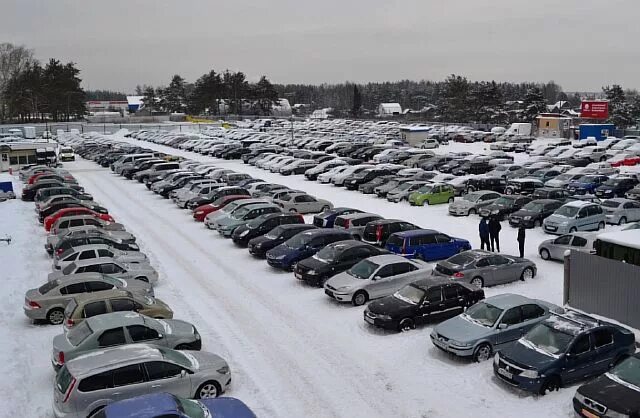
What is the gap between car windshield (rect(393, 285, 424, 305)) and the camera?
1604 cm

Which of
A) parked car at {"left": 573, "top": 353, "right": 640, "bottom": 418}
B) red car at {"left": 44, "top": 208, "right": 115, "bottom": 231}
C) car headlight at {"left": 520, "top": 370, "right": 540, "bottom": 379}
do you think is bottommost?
car headlight at {"left": 520, "top": 370, "right": 540, "bottom": 379}

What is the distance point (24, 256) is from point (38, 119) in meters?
102

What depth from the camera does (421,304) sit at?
52.2 ft

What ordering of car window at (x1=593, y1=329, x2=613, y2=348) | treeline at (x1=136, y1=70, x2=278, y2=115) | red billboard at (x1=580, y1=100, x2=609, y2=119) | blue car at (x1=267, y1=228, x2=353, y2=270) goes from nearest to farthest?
car window at (x1=593, y1=329, x2=613, y2=348) < blue car at (x1=267, y1=228, x2=353, y2=270) < red billboard at (x1=580, y1=100, x2=609, y2=119) < treeline at (x1=136, y1=70, x2=278, y2=115)

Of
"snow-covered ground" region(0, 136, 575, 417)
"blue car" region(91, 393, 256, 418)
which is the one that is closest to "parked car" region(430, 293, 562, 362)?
"snow-covered ground" region(0, 136, 575, 417)

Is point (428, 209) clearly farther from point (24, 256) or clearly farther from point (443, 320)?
point (24, 256)

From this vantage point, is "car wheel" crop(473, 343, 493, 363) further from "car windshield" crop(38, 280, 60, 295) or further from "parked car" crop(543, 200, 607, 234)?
"parked car" crop(543, 200, 607, 234)

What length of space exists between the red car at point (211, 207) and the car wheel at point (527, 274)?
50.0 ft

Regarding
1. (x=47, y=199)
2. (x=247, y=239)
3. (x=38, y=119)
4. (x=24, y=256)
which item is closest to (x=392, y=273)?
(x=247, y=239)

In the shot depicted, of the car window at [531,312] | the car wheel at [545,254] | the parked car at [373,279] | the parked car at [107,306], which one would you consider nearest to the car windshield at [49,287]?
the parked car at [107,306]

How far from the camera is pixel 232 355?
14.6 meters

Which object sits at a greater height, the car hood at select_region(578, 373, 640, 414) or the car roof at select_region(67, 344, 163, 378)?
the car roof at select_region(67, 344, 163, 378)

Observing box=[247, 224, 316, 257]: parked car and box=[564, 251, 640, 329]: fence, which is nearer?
box=[564, 251, 640, 329]: fence

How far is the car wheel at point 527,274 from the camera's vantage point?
1998 centimetres
